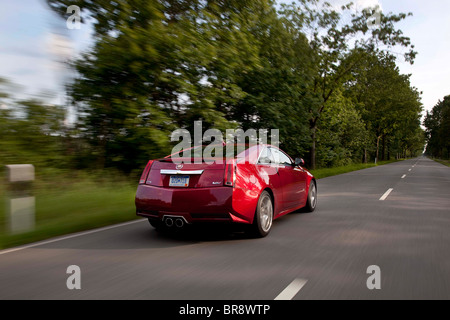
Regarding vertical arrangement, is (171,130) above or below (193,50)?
below

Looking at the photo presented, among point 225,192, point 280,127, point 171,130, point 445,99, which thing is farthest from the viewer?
point 445,99

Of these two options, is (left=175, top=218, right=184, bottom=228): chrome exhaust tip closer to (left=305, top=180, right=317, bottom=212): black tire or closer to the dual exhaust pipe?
the dual exhaust pipe

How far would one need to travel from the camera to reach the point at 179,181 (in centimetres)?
528

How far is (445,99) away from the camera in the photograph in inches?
3915

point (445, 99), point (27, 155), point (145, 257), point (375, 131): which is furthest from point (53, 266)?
point (445, 99)

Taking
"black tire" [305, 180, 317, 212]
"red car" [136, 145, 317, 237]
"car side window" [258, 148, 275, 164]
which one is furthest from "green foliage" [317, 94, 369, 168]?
"red car" [136, 145, 317, 237]

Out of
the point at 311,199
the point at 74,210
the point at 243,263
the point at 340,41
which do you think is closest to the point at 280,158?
the point at 311,199

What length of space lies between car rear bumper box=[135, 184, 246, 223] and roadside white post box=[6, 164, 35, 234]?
2271 millimetres

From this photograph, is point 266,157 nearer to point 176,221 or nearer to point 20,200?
point 176,221

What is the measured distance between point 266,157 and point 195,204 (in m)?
1.68

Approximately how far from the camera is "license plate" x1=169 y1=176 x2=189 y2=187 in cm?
524

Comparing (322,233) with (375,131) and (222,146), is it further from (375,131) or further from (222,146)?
(375,131)

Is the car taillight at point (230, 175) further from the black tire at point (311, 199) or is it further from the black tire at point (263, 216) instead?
the black tire at point (311, 199)
